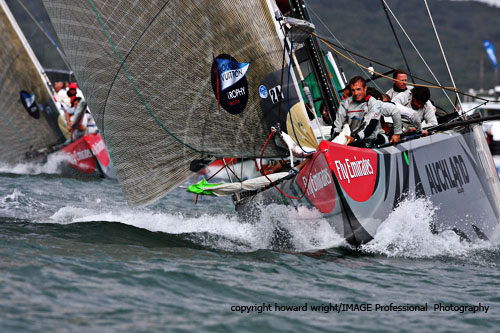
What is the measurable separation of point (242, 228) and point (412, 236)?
1.38 metres

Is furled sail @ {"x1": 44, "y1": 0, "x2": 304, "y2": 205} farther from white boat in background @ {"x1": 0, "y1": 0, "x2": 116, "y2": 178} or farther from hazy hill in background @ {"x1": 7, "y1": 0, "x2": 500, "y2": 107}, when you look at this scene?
hazy hill in background @ {"x1": 7, "y1": 0, "x2": 500, "y2": 107}

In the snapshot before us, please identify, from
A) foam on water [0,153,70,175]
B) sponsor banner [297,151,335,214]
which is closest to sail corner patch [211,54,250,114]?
sponsor banner [297,151,335,214]

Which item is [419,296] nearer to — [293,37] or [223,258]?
[223,258]

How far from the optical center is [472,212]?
20.8ft

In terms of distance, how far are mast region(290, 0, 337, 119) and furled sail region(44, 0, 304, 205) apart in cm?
87

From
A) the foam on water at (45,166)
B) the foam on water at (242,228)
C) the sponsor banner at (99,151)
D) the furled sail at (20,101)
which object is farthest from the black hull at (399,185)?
the furled sail at (20,101)

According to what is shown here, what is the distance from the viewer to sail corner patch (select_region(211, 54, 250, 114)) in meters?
5.90

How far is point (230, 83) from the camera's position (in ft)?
19.5

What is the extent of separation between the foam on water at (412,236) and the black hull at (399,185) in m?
0.06

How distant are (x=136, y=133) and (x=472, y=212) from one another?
3.05m

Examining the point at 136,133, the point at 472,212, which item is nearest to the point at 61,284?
the point at 136,133

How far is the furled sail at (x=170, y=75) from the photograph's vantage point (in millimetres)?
5836

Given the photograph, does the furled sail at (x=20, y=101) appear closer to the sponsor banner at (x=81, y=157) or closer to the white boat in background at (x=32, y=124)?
the white boat in background at (x=32, y=124)

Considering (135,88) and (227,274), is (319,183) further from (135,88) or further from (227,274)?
(135,88)
